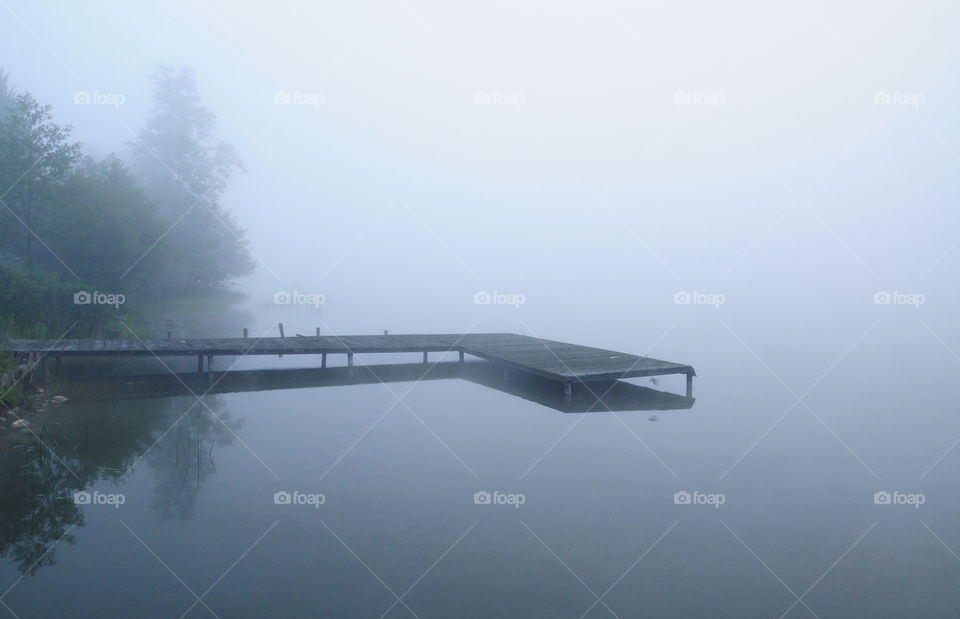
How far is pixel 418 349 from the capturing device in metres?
22.7

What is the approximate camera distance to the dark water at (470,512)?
754 cm

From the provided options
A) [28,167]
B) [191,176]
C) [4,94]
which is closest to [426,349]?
[28,167]

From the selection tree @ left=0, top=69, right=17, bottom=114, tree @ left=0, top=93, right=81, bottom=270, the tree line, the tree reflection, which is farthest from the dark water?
tree @ left=0, top=69, right=17, bottom=114

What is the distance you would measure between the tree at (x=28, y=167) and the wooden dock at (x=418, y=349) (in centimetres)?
892

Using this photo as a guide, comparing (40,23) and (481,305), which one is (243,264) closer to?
(481,305)

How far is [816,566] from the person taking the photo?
8.64 m

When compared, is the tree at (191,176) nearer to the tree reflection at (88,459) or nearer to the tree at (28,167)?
the tree at (28,167)

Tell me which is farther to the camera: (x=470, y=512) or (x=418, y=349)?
(x=418, y=349)

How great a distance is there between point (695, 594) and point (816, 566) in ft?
6.79

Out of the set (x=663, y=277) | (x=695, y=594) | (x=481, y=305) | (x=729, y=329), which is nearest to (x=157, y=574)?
(x=695, y=594)

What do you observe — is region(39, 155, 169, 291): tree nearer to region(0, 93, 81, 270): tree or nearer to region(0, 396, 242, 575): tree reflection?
region(0, 93, 81, 270): tree

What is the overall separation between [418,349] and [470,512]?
1296 centimetres

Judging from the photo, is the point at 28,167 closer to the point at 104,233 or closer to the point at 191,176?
the point at 104,233

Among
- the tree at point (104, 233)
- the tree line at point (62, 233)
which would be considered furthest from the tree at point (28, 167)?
the tree at point (104, 233)
